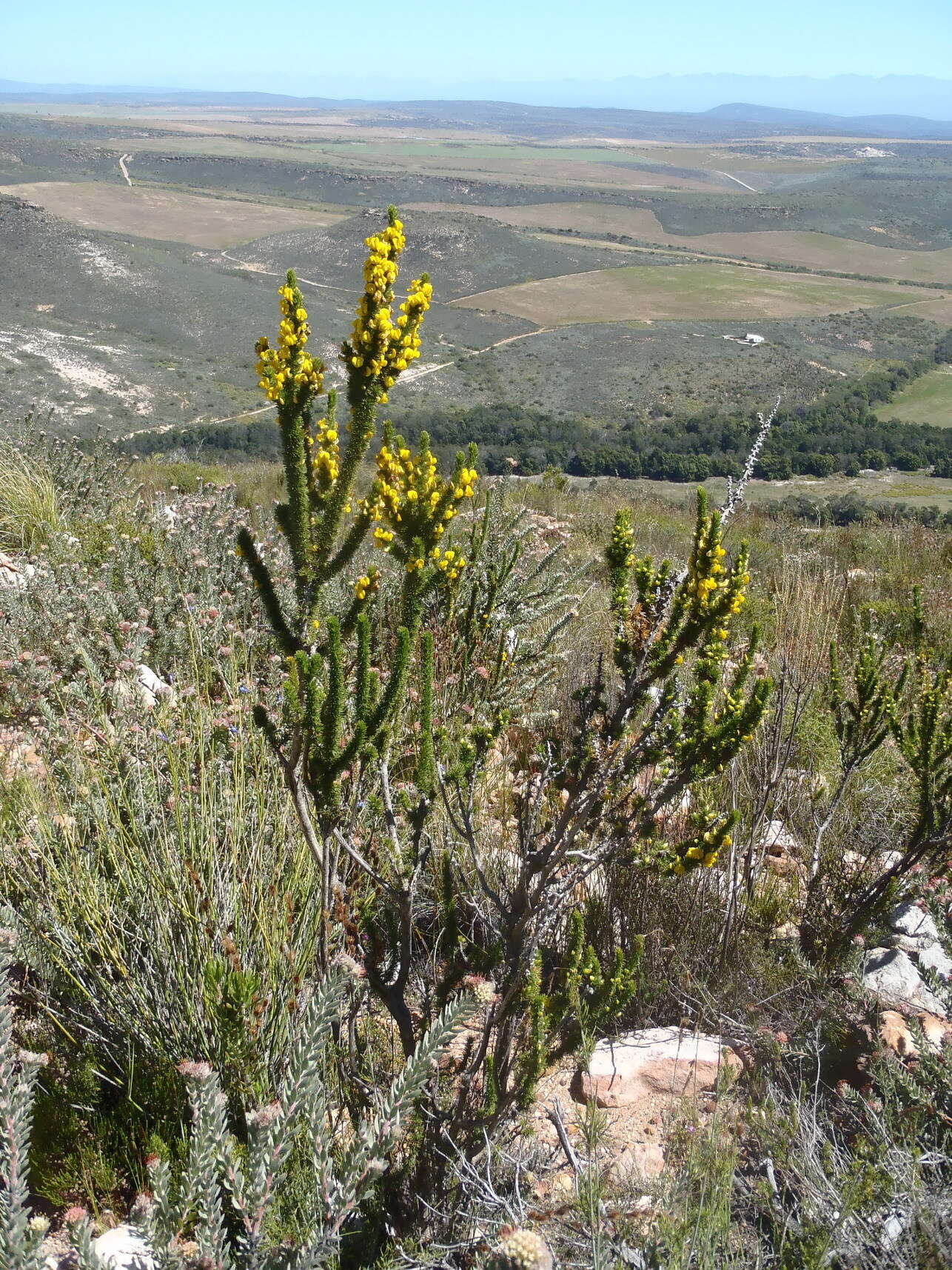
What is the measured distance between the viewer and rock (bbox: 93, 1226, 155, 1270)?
1.59 metres

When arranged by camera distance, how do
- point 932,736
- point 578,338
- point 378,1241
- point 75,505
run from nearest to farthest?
point 378,1241
point 932,736
point 75,505
point 578,338

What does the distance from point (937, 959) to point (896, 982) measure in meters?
0.23

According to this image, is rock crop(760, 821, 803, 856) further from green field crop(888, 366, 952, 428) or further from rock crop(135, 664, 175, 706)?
green field crop(888, 366, 952, 428)

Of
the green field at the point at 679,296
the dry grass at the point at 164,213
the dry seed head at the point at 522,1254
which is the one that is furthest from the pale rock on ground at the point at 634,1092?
the dry grass at the point at 164,213

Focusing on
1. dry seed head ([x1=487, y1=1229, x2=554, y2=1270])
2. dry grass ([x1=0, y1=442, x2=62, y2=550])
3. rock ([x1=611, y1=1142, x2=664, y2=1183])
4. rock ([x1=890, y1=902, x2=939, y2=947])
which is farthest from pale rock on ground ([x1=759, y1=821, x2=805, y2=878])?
dry grass ([x1=0, y1=442, x2=62, y2=550])

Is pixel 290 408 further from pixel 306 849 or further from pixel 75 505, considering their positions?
pixel 75 505

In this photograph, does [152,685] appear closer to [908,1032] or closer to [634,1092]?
[634,1092]

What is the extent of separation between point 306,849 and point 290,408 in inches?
52.1

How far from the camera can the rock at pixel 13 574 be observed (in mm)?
4703

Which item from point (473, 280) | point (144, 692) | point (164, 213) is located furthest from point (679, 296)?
point (144, 692)

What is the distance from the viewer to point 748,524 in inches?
403

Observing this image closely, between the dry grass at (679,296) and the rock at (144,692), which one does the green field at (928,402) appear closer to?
the dry grass at (679,296)

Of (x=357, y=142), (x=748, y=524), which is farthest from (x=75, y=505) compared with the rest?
(x=357, y=142)

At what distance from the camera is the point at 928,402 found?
161ft
